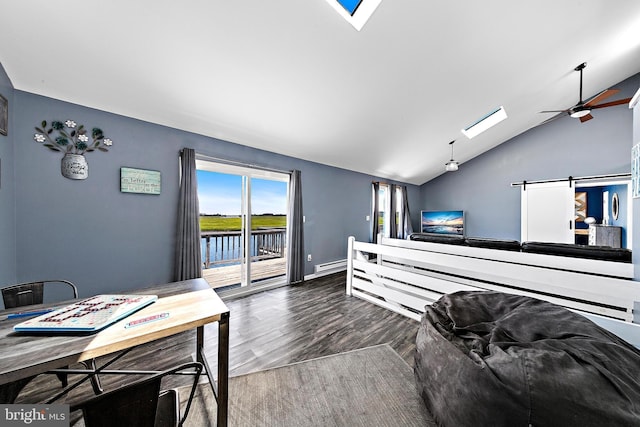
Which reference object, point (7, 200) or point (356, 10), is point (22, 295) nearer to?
point (7, 200)

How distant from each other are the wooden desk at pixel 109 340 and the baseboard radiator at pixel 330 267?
316cm

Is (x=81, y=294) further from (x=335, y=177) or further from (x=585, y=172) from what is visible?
(x=585, y=172)

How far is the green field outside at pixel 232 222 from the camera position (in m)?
3.95

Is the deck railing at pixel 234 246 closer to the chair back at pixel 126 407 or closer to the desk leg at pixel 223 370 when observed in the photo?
the desk leg at pixel 223 370

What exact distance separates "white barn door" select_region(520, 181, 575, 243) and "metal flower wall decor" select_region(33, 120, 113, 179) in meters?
7.93

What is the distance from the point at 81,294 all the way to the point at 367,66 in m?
3.87

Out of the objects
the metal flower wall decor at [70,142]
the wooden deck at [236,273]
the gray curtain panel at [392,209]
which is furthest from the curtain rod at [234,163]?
the gray curtain panel at [392,209]

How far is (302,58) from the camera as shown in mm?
2199

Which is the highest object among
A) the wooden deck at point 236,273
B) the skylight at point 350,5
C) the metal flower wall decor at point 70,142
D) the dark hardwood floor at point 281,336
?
the skylight at point 350,5

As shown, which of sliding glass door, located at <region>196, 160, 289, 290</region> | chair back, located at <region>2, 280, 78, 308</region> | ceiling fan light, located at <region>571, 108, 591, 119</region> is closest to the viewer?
chair back, located at <region>2, 280, 78, 308</region>

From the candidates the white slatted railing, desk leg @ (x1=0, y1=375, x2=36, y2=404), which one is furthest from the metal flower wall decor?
the white slatted railing

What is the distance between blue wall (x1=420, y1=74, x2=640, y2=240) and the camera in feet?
14.4

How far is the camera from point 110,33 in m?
1.71

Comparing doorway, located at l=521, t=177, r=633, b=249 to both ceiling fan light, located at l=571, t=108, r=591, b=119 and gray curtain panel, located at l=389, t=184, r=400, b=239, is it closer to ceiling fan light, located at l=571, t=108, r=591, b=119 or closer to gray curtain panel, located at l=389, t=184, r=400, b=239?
ceiling fan light, located at l=571, t=108, r=591, b=119
